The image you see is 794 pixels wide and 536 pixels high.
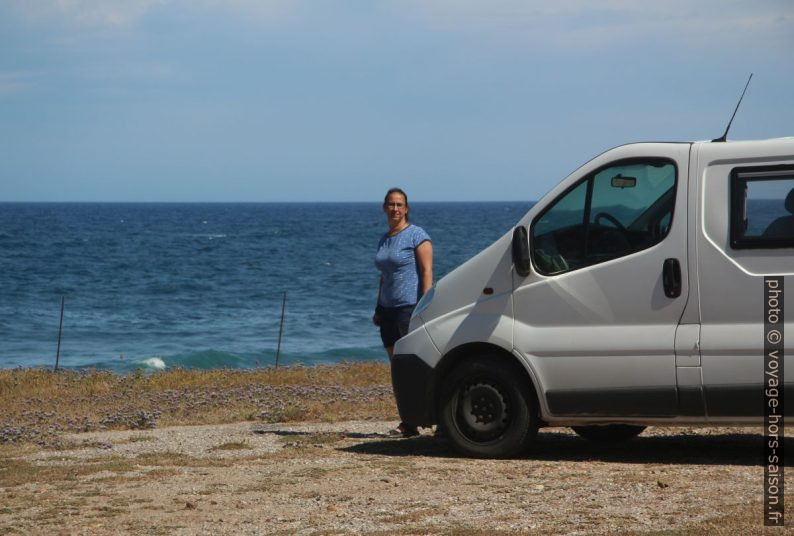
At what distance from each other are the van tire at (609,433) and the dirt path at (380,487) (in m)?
0.11

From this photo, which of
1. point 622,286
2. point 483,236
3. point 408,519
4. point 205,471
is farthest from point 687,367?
point 483,236

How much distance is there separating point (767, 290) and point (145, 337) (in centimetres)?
2853

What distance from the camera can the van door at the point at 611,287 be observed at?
8422 mm

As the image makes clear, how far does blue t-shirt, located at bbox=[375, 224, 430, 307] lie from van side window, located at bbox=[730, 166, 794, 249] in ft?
9.26

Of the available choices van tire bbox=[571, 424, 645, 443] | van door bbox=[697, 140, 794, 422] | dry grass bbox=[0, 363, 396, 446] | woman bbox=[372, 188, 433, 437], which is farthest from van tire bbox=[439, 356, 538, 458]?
dry grass bbox=[0, 363, 396, 446]

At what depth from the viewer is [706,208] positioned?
8336 mm

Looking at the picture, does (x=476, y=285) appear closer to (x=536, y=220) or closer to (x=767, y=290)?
(x=536, y=220)

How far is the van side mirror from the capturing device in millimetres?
8773

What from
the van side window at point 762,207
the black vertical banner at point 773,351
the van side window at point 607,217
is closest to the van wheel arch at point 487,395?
the van side window at point 607,217

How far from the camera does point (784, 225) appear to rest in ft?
26.6

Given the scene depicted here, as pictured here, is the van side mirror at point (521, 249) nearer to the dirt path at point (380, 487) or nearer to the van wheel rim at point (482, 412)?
the van wheel rim at point (482, 412)

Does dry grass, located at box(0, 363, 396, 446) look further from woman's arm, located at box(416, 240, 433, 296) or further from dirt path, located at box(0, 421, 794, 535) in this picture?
woman's arm, located at box(416, 240, 433, 296)

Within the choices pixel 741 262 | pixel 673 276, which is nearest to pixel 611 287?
pixel 673 276

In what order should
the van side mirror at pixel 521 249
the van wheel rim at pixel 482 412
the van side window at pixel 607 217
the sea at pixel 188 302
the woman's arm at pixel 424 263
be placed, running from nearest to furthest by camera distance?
the van side window at pixel 607 217, the van side mirror at pixel 521 249, the van wheel rim at pixel 482 412, the woman's arm at pixel 424 263, the sea at pixel 188 302
